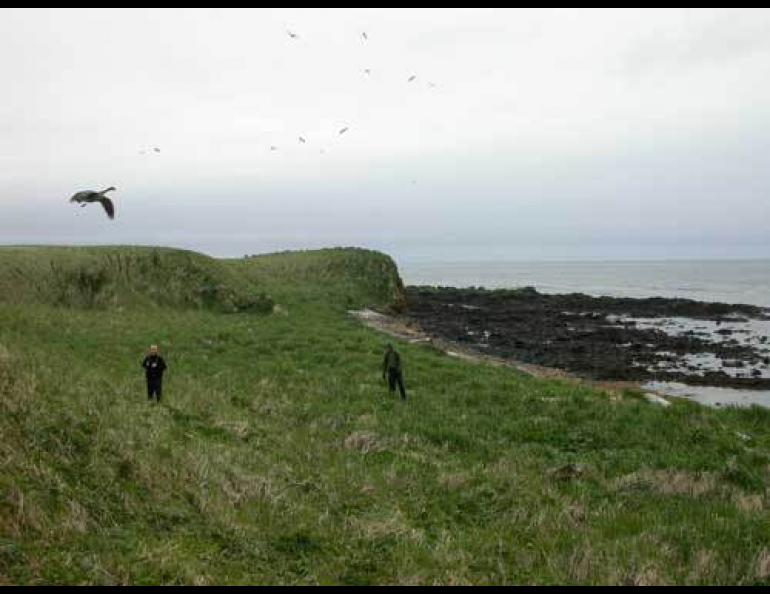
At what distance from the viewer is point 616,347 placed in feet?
140

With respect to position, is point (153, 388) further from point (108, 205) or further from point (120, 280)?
point (120, 280)

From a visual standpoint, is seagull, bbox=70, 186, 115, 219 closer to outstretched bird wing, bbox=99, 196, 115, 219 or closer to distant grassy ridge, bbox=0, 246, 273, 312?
outstretched bird wing, bbox=99, 196, 115, 219

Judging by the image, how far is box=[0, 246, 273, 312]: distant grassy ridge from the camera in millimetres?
34594

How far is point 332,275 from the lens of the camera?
56.8 meters

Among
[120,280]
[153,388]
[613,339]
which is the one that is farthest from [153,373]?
[613,339]

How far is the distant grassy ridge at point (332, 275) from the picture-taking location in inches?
1893

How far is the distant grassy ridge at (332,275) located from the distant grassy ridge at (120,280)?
4.62 meters

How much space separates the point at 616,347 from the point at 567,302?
32357mm

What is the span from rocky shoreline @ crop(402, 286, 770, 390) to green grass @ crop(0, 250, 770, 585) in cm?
1559

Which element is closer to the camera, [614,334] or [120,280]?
[120,280]

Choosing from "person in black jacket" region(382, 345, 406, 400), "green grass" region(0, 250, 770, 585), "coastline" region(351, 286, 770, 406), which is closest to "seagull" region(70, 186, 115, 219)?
"green grass" region(0, 250, 770, 585)

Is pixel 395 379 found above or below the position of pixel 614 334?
above

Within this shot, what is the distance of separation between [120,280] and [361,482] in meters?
30.9

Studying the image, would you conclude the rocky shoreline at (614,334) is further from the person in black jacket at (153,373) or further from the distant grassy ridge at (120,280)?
the person in black jacket at (153,373)
